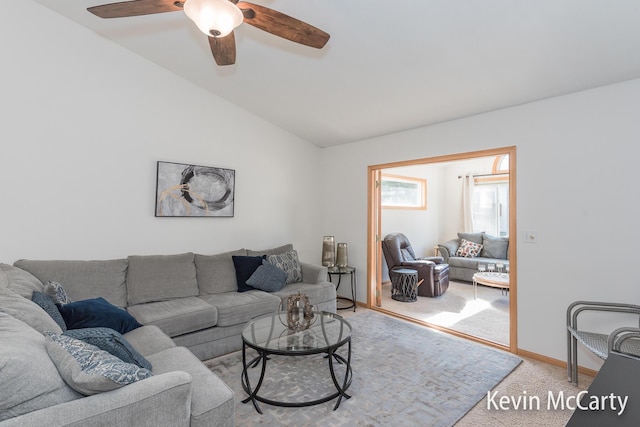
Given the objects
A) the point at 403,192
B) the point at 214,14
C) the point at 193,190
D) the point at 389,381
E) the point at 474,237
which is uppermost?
the point at 214,14

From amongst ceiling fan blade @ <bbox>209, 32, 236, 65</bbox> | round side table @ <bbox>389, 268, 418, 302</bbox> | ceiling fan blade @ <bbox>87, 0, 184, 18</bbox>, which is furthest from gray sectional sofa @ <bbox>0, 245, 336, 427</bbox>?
ceiling fan blade @ <bbox>209, 32, 236, 65</bbox>

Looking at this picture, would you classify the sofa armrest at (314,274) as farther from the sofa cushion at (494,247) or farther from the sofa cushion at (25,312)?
the sofa cushion at (494,247)

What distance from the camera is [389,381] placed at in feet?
8.11

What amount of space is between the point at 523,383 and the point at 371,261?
2234mm

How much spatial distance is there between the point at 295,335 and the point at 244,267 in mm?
1409

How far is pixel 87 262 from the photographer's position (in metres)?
2.83

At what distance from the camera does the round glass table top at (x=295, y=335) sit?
214cm

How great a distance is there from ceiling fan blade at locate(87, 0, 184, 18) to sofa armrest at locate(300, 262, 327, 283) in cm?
301

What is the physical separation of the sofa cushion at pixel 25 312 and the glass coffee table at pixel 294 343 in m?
1.12

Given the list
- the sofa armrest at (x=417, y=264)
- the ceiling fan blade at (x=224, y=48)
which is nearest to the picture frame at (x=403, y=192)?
the sofa armrest at (x=417, y=264)

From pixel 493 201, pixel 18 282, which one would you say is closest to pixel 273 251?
pixel 18 282

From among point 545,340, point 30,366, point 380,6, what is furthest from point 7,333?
point 545,340

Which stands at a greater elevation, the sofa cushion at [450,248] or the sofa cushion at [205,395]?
the sofa cushion at [450,248]

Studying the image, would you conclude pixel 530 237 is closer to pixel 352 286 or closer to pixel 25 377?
pixel 352 286
